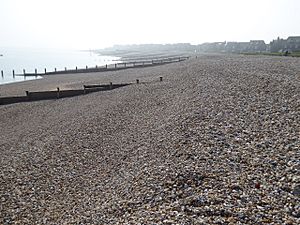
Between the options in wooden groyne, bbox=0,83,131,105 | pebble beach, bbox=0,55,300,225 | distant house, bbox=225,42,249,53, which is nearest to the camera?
pebble beach, bbox=0,55,300,225

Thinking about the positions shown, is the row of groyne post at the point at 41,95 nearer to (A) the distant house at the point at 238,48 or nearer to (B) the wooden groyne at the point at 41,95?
(B) the wooden groyne at the point at 41,95

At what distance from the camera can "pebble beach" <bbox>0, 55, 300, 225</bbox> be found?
19.3 ft

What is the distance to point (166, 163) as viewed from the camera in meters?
8.24

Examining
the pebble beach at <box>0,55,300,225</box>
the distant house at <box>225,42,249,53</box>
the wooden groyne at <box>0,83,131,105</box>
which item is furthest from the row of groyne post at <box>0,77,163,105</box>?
the distant house at <box>225,42,249,53</box>

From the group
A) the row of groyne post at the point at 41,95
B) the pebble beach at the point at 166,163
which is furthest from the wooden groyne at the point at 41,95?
the pebble beach at the point at 166,163

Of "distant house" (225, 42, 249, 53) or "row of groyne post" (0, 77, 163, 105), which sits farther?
"distant house" (225, 42, 249, 53)

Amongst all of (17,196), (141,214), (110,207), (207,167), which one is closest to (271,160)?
(207,167)

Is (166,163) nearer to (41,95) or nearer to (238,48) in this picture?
(41,95)

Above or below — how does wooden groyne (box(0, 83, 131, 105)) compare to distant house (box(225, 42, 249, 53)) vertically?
below

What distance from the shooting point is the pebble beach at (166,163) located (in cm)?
589

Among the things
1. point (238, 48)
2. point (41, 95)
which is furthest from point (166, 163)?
point (238, 48)

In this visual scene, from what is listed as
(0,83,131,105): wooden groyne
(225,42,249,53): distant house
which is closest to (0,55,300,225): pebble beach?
(0,83,131,105): wooden groyne

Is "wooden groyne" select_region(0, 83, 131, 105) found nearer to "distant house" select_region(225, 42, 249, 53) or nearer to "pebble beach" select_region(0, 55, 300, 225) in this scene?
"pebble beach" select_region(0, 55, 300, 225)

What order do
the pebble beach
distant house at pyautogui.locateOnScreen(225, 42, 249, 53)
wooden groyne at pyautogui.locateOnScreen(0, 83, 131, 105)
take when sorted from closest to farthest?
the pebble beach, wooden groyne at pyautogui.locateOnScreen(0, 83, 131, 105), distant house at pyautogui.locateOnScreen(225, 42, 249, 53)
